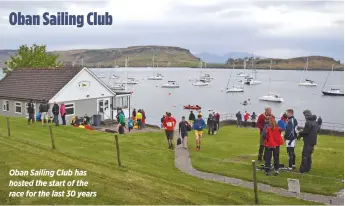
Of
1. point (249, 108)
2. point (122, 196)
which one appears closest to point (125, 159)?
point (122, 196)

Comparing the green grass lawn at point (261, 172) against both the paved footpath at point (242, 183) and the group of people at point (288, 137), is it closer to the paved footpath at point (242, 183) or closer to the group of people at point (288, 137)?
the paved footpath at point (242, 183)

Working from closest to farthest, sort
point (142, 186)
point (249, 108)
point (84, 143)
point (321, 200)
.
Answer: point (142, 186)
point (321, 200)
point (84, 143)
point (249, 108)

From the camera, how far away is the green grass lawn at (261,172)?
47.3 feet

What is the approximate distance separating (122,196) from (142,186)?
4.11ft

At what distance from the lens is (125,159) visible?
17.7m

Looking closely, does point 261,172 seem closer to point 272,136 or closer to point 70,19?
point 272,136

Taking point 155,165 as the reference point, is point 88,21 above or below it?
above

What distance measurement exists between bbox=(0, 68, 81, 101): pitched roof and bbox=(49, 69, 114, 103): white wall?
463mm

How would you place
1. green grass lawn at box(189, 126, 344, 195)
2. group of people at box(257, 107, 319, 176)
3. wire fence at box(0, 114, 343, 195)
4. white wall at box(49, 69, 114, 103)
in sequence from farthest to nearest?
1. white wall at box(49, 69, 114, 103)
2. wire fence at box(0, 114, 343, 195)
3. group of people at box(257, 107, 319, 176)
4. green grass lawn at box(189, 126, 344, 195)

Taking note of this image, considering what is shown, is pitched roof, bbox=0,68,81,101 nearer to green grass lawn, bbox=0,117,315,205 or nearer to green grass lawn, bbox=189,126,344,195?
green grass lawn, bbox=189,126,344,195

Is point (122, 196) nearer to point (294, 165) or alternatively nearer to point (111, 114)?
point (294, 165)

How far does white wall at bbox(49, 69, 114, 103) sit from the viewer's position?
3603 centimetres

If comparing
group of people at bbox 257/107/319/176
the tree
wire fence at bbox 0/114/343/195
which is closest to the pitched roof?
wire fence at bbox 0/114/343/195

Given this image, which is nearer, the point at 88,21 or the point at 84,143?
the point at 88,21
